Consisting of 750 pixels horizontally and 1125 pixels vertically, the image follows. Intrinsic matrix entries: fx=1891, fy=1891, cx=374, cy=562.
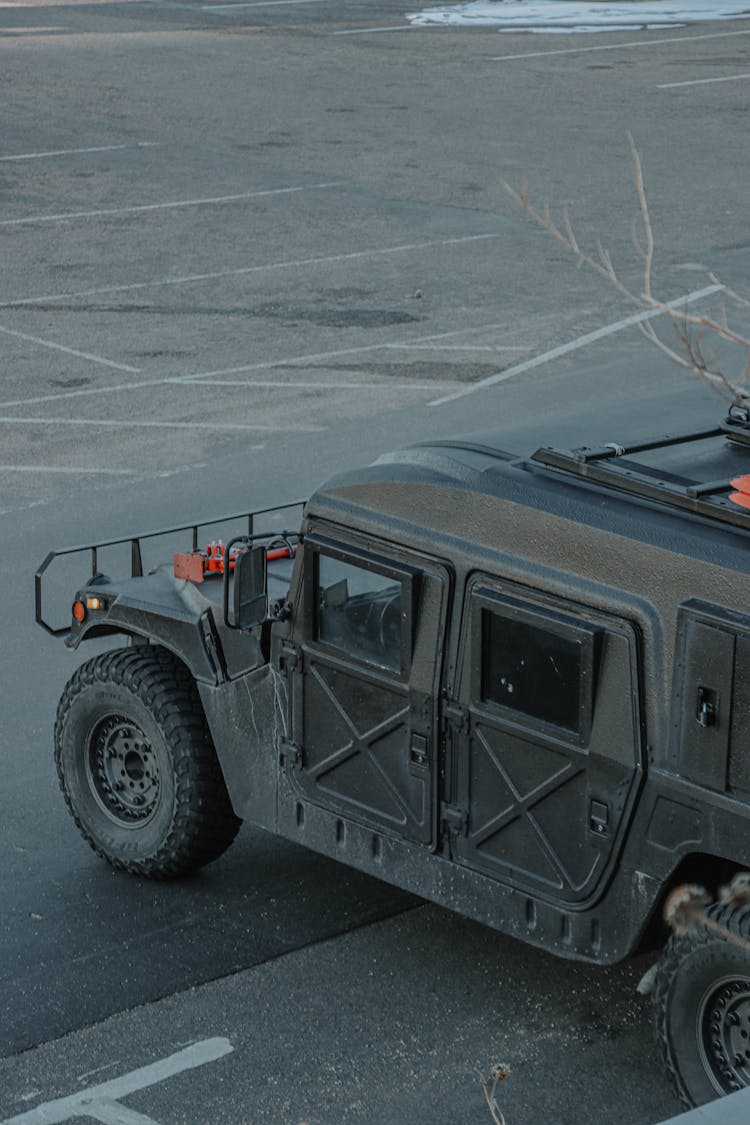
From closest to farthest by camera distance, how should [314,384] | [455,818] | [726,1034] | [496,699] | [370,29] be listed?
[726,1034], [496,699], [455,818], [314,384], [370,29]

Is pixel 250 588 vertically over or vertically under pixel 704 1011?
over

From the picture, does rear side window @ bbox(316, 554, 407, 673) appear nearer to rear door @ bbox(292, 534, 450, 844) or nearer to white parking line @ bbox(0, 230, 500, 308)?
rear door @ bbox(292, 534, 450, 844)

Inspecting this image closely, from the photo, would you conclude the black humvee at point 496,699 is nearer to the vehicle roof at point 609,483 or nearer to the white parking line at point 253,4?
the vehicle roof at point 609,483

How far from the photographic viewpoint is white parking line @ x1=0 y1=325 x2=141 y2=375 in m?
18.0

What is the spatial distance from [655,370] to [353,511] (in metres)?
11.4

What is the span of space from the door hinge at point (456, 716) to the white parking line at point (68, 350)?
11259 mm

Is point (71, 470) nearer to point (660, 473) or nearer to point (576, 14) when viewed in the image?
point (660, 473)

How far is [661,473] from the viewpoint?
22.7 feet

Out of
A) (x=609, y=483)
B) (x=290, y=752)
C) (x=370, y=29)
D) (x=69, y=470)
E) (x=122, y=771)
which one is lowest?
(x=69, y=470)

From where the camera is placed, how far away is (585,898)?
6766mm

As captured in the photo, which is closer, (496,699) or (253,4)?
(496,699)

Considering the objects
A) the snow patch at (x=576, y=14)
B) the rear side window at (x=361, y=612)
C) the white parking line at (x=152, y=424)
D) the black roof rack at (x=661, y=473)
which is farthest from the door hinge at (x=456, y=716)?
the snow patch at (x=576, y=14)

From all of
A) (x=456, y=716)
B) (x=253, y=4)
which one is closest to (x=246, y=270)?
(x=456, y=716)

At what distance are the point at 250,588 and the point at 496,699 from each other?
108 cm
